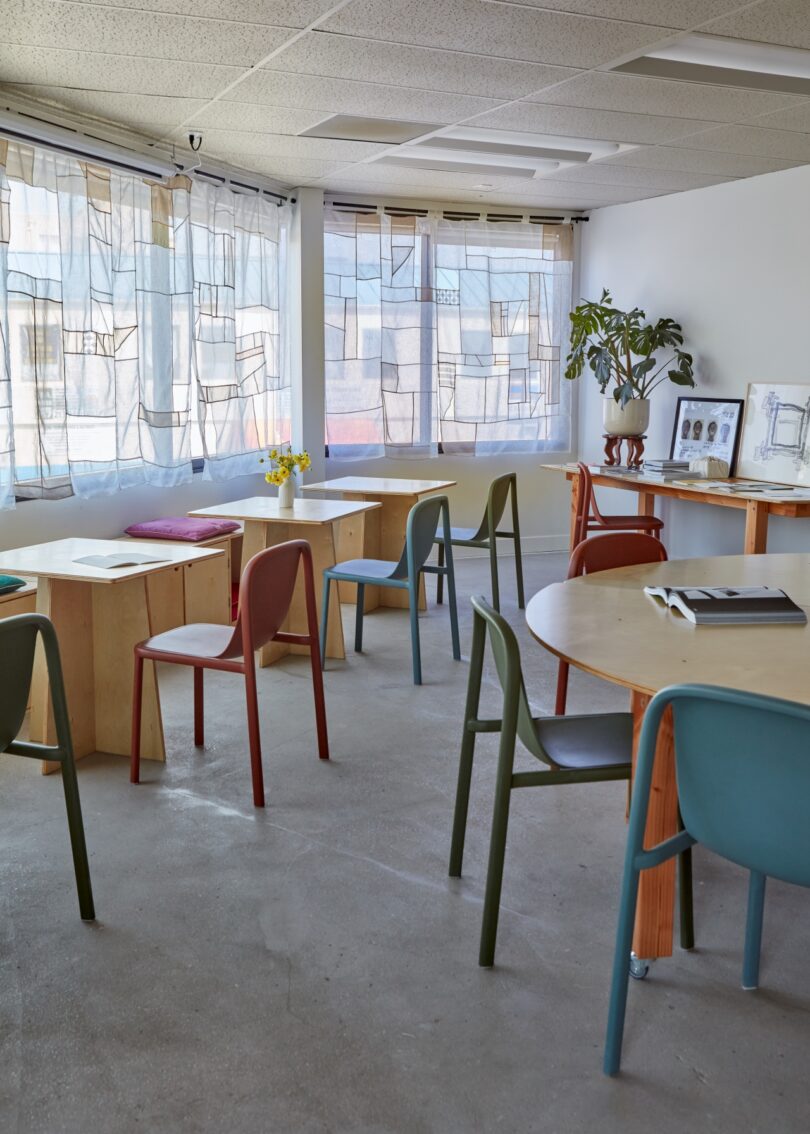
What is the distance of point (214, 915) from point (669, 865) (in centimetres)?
112

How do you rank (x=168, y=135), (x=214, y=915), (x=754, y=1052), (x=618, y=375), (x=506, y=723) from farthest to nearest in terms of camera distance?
(x=618, y=375) → (x=168, y=135) → (x=214, y=915) → (x=506, y=723) → (x=754, y=1052)

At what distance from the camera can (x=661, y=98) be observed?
15.3 feet

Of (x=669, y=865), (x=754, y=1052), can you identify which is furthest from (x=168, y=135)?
(x=754, y=1052)

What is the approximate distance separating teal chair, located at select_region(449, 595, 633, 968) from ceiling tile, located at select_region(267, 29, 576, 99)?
2498 mm

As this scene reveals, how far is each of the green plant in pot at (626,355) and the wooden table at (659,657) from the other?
4.13 meters

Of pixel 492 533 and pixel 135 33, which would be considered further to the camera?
pixel 492 533

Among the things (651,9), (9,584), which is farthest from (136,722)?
(651,9)

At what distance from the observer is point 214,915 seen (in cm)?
266

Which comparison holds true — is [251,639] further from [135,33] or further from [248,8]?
[135,33]

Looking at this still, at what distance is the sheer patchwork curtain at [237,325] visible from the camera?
617 cm

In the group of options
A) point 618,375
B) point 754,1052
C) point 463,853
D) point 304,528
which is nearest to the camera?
point 754,1052

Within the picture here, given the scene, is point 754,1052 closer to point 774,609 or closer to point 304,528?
point 774,609

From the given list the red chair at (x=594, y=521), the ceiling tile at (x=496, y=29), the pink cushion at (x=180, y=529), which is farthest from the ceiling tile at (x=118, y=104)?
the red chair at (x=594, y=521)

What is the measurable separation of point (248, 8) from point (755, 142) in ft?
9.96
